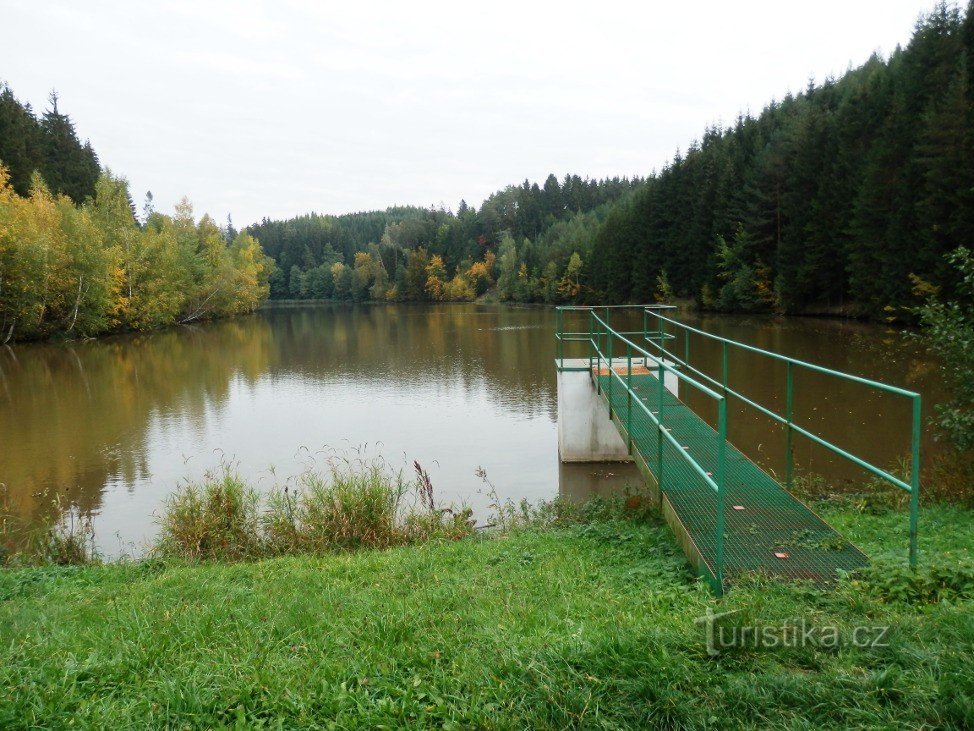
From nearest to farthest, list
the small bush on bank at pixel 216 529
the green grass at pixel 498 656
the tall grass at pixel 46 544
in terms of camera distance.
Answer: the green grass at pixel 498 656
the tall grass at pixel 46 544
the small bush on bank at pixel 216 529

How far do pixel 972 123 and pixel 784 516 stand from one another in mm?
27163

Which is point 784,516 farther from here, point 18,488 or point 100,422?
point 100,422

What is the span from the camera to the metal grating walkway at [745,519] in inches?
190

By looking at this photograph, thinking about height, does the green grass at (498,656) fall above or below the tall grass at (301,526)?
above

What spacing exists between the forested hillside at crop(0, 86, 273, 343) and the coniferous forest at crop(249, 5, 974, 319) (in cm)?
3572

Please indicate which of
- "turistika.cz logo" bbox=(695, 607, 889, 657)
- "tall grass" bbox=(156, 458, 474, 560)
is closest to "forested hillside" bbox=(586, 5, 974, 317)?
"tall grass" bbox=(156, 458, 474, 560)

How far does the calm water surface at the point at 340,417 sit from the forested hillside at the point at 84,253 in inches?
200

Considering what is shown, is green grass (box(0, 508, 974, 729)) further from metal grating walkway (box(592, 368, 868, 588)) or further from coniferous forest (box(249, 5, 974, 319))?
coniferous forest (box(249, 5, 974, 319))

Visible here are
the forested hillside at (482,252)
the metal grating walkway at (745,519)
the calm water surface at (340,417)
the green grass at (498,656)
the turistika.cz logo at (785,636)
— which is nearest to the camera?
the green grass at (498,656)

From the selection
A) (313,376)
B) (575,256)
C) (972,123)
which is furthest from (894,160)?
(575,256)

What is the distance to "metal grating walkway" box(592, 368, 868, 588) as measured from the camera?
4.83 meters

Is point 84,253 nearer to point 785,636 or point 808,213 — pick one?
point 808,213

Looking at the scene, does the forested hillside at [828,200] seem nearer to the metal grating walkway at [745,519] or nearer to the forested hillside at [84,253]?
the metal grating walkway at [745,519]

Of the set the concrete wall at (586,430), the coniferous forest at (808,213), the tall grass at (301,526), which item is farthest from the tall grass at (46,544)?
the coniferous forest at (808,213)
